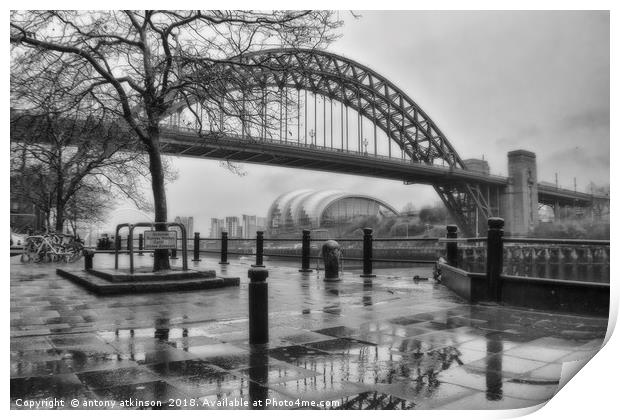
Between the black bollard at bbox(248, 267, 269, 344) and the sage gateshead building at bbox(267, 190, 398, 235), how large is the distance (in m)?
41.4

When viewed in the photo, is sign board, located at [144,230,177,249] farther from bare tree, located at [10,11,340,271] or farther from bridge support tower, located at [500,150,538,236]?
bridge support tower, located at [500,150,538,236]

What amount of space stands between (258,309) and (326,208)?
56592mm

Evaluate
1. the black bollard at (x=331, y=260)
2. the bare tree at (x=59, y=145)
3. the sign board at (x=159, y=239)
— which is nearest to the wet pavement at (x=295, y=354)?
the sign board at (x=159, y=239)

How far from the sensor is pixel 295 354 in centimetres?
329

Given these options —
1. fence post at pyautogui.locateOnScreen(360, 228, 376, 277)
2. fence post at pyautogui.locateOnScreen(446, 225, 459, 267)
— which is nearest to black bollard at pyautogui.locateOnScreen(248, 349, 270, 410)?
fence post at pyautogui.locateOnScreen(446, 225, 459, 267)

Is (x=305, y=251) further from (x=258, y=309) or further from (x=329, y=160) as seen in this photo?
(x=258, y=309)

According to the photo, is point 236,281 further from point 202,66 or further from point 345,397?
point 345,397

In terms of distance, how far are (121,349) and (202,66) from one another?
4502mm

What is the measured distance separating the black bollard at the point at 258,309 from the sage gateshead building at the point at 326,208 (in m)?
41.4

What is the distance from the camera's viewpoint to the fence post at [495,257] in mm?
5426

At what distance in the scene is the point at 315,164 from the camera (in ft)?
49.3

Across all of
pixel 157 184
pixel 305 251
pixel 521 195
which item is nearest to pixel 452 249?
pixel 521 195

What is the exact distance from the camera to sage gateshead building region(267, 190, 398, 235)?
5006 centimetres

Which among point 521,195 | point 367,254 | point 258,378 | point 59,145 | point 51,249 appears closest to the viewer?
point 258,378
